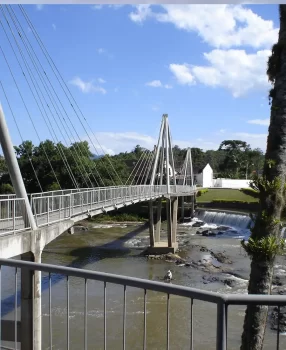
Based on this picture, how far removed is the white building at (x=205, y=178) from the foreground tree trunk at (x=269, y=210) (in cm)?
7017

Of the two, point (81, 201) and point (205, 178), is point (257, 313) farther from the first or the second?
point (205, 178)

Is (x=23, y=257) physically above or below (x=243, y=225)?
above

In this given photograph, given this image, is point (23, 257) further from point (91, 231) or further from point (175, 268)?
point (91, 231)

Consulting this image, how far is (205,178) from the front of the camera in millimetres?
75688

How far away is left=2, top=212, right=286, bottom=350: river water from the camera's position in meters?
11.3

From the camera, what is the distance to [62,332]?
11.4 metres

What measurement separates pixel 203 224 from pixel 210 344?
2868cm

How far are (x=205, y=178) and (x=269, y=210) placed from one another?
232 ft

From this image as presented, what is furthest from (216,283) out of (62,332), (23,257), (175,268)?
(23,257)

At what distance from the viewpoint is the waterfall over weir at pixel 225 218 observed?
36.3m

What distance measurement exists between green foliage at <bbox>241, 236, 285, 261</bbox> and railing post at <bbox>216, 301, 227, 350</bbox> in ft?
10.2

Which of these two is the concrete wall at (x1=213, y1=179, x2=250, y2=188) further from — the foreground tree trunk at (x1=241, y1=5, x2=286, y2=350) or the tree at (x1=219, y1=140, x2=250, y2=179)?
the foreground tree trunk at (x1=241, y1=5, x2=286, y2=350)

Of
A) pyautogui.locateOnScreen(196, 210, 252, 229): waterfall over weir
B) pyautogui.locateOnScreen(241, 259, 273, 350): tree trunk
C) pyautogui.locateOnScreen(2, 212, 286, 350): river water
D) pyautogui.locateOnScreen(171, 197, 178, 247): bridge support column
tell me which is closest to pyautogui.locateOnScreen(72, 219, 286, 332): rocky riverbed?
pyautogui.locateOnScreen(2, 212, 286, 350): river water

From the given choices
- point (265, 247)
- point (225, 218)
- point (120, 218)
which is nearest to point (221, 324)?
point (265, 247)
